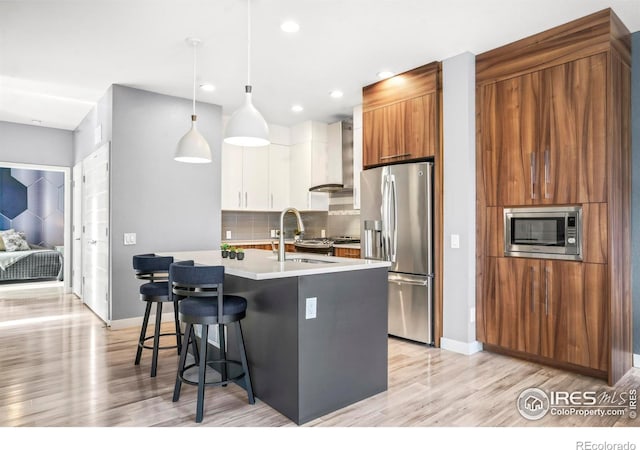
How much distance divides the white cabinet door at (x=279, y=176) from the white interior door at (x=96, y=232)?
2.28 metres

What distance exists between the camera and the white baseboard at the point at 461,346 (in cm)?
363

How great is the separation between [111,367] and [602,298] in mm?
3720

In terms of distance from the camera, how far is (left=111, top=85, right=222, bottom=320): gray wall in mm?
4547

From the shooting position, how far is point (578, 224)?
121 inches

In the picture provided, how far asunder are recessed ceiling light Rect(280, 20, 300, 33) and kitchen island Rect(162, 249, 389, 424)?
5.88 ft

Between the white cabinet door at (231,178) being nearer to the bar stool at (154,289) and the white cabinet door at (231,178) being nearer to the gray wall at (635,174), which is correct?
the bar stool at (154,289)

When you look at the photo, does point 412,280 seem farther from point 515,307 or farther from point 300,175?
point 300,175

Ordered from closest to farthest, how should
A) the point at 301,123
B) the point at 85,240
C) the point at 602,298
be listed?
the point at 602,298
the point at 85,240
the point at 301,123

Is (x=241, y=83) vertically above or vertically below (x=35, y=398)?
above

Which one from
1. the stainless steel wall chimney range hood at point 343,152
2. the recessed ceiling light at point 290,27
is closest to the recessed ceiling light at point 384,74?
the recessed ceiling light at point 290,27

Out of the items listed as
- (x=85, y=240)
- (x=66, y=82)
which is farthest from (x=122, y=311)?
(x=66, y=82)

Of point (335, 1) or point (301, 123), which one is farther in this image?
point (301, 123)
